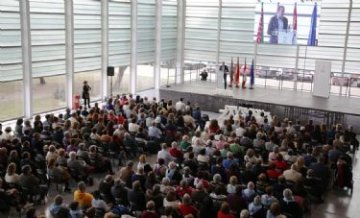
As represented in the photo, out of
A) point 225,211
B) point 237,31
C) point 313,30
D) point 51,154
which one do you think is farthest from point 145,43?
point 225,211

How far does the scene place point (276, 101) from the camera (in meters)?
20.1

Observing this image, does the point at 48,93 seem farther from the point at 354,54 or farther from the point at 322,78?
the point at 354,54

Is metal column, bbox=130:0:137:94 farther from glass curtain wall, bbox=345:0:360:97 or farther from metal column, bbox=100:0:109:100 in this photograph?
glass curtain wall, bbox=345:0:360:97

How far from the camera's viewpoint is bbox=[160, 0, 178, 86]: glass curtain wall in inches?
975

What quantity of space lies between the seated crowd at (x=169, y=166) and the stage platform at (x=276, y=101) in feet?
13.1

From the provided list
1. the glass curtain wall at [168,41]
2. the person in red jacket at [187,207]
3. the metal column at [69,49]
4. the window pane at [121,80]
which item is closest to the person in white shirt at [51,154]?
the person in red jacket at [187,207]

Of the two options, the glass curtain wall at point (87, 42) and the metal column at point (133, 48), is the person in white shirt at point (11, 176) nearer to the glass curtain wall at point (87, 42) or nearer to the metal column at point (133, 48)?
the glass curtain wall at point (87, 42)

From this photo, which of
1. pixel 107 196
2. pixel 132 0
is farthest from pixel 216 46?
pixel 107 196

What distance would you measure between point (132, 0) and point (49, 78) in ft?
20.1

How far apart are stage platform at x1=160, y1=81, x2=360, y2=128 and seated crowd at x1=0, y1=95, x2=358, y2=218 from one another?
3996 millimetres

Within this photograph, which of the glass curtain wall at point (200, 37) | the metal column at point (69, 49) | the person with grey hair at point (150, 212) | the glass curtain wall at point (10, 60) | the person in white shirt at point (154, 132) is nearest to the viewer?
Answer: the person with grey hair at point (150, 212)

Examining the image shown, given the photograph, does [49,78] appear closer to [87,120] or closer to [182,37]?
[87,120]

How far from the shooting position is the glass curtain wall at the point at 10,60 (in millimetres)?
15992

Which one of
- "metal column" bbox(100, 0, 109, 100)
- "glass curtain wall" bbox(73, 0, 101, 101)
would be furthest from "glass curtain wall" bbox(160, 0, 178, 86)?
"glass curtain wall" bbox(73, 0, 101, 101)
